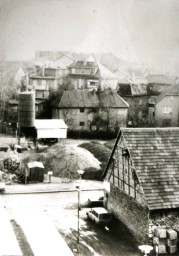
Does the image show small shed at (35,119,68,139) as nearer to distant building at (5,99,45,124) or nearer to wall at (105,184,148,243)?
distant building at (5,99,45,124)

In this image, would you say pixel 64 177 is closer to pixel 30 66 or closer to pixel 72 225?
pixel 72 225

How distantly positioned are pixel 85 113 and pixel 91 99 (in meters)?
0.35

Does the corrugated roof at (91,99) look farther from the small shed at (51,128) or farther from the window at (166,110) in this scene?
the window at (166,110)

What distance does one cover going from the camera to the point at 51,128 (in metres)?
9.43

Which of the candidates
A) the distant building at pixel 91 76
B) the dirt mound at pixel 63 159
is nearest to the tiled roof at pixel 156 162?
the distant building at pixel 91 76

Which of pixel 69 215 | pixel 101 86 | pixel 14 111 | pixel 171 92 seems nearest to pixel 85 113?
pixel 101 86

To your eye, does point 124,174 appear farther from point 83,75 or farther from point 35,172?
point 83,75

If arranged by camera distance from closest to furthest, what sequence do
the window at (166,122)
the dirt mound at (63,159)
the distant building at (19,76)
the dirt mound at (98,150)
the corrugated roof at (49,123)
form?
the distant building at (19,76) → the corrugated roof at (49,123) → the dirt mound at (63,159) → the dirt mound at (98,150) → the window at (166,122)

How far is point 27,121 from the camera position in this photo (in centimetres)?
930

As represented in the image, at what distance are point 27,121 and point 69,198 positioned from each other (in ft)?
6.35

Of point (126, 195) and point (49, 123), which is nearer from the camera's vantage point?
point (126, 195)

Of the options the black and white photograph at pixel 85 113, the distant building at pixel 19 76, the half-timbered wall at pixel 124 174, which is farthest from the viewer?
the distant building at pixel 19 76

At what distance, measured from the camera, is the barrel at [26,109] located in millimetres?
9180

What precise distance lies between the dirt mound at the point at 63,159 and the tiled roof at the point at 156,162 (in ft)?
7.34
